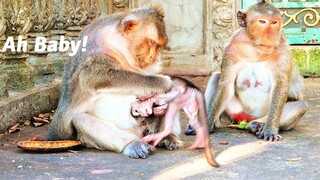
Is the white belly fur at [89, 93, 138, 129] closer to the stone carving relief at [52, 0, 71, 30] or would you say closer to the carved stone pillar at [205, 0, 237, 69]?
the stone carving relief at [52, 0, 71, 30]

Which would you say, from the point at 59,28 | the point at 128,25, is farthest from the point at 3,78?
the point at 59,28

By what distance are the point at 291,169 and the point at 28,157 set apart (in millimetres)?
1623

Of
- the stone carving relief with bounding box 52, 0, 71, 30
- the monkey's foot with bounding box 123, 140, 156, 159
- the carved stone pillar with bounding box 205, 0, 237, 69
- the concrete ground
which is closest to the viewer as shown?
the concrete ground

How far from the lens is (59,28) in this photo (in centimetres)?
805

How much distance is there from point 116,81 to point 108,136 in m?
0.36

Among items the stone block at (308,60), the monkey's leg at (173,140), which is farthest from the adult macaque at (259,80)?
the stone block at (308,60)

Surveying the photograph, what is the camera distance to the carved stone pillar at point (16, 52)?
6.01 meters

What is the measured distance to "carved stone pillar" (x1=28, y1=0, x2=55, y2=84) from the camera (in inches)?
279

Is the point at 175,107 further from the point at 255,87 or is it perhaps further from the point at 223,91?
the point at 255,87

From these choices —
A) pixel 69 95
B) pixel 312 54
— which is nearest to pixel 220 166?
pixel 69 95

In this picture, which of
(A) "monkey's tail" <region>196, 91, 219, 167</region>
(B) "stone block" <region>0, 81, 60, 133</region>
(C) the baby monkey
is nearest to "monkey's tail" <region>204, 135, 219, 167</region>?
(A) "monkey's tail" <region>196, 91, 219, 167</region>

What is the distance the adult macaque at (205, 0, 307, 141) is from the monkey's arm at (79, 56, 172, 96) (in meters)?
0.96

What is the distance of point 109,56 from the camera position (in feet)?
15.5

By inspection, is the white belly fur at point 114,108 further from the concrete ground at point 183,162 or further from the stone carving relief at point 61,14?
the stone carving relief at point 61,14
